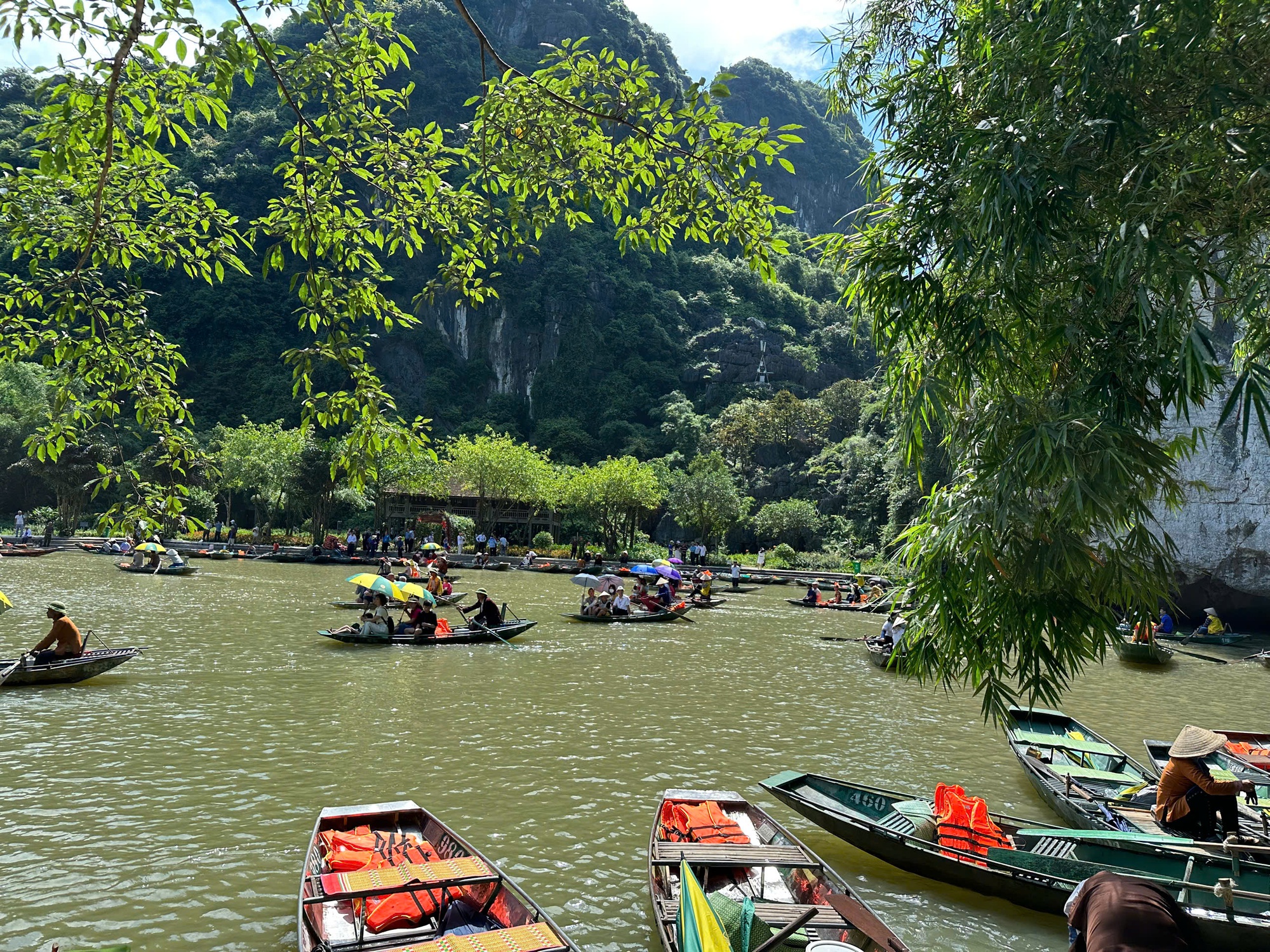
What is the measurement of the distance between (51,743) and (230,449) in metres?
44.4

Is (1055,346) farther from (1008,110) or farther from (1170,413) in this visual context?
(1170,413)

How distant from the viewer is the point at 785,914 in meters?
5.55

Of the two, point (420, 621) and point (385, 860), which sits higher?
point (420, 621)

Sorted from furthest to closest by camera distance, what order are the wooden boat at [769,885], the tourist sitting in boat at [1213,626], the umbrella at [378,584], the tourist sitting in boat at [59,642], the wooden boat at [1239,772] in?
the tourist sitting in boat at [1213,626] → the umbrella at [378,584] → the tourist sitting in boat at [59,642] → the wooden boat at [1239,772] → the wooden boat at [769,885]

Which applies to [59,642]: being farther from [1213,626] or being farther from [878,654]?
[1213,626]

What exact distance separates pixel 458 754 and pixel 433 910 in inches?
179

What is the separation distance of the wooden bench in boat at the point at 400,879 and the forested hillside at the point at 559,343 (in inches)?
2284

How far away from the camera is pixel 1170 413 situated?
2642 centimetres

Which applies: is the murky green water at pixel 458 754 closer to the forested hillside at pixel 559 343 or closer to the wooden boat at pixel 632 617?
the wooden boat at pixel 632 617

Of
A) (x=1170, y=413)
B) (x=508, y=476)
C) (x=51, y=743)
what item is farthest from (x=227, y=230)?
(x=508, y=476)

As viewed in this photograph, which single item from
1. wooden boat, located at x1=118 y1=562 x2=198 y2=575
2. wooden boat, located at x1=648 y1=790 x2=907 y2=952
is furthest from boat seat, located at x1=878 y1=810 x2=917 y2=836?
wooden boat, located at x1=118 y1=562 x2=198 y2=575

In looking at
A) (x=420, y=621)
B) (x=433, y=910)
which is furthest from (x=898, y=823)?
(x=420, y=621)

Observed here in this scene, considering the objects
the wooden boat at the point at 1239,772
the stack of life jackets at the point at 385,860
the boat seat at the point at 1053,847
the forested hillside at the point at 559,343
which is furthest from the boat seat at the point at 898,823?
the forested hillside at the point at 559,343

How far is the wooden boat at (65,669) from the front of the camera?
11750mm
